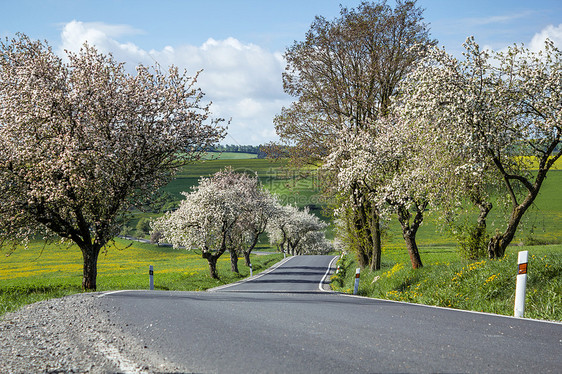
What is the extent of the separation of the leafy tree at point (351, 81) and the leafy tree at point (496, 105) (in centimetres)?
1029

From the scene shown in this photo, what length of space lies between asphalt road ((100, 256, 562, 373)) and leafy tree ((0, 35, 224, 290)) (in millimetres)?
8904

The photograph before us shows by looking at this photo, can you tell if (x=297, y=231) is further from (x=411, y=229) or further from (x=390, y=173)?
(x=390, y=173)

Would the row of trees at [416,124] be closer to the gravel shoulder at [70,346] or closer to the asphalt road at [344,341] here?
the asphalt road at [344,341]

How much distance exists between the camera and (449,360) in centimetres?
459

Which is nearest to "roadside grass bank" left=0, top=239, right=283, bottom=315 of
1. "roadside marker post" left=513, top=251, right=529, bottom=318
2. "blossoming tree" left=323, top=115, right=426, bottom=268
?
"roadside marker post" left=513, top=251, right=529, bottom=318

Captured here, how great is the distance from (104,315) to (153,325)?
1.65 metres

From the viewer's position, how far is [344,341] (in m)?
5.52

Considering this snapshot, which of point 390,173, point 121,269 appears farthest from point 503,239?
point 121,269

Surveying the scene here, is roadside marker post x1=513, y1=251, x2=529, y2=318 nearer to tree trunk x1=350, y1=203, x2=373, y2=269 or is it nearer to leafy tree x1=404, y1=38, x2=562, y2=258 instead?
leafy tree x1=404, y1=38, x2=562, y2=258

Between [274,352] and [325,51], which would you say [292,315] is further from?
[325,51]

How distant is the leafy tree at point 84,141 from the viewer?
15.8 meters

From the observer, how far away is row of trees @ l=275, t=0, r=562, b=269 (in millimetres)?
12914

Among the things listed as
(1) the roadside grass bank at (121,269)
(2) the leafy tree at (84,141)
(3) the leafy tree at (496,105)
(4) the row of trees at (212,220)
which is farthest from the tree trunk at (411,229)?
(4) the row of trees at (212,220)

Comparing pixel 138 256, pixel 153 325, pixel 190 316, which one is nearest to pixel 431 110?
pixel 190 316
